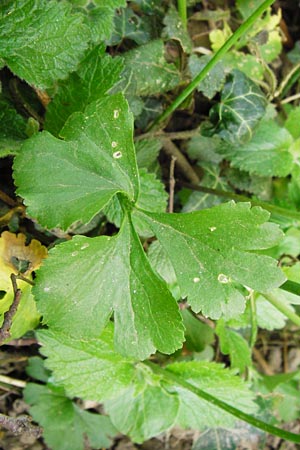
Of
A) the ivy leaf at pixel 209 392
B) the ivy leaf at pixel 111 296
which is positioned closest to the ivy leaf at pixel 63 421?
the ivy leaf at pixel 209 392

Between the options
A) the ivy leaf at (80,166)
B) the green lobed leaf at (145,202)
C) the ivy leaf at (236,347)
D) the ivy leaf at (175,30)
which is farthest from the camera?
the ivy leaf at (236,347)

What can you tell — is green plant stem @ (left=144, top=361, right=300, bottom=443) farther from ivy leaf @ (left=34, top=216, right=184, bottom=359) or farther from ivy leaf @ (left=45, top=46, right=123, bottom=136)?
ivy leaf @ (left=45, top=46, right=123, bottom=136)

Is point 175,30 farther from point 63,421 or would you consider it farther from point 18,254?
point 63,421

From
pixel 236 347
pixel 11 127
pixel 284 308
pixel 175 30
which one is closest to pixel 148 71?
pixel 175 30

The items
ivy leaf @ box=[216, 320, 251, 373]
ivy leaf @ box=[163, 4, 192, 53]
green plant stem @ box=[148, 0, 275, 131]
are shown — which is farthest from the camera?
ivy leaf @ box=[216, 320, 251, 373]

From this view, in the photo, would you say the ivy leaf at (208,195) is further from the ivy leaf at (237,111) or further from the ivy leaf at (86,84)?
the ivy leaf at (86,84)

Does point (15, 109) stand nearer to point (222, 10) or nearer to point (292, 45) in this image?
point (222, 10)

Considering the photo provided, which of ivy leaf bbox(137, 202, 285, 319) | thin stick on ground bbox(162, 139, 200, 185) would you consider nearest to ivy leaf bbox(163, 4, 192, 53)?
thin stick on ground bbox(162, 139, 200, 185)
